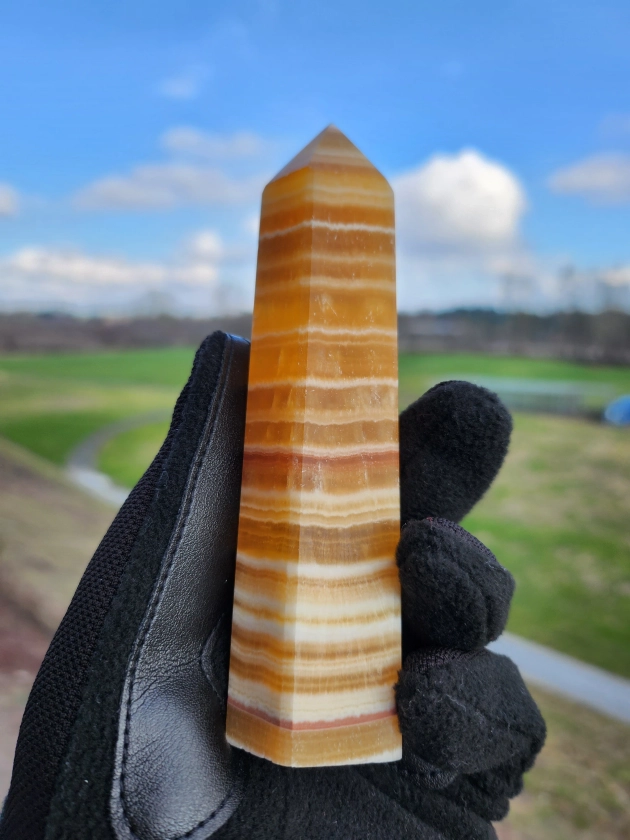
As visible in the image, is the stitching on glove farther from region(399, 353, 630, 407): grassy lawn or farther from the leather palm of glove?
region(399, 353, 630, 407): grassy lawn

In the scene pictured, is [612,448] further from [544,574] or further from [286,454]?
[286,454]

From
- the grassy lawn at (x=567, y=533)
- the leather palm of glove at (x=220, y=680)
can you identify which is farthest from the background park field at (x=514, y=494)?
the leather palm of glove at (x=220, y=680)

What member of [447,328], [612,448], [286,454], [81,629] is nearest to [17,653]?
[81,629]

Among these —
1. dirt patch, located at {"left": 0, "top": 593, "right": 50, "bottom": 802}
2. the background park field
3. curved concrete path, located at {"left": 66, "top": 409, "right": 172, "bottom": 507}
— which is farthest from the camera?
curved concrete path, located at {"left": 66, "top": 409, "right": 172, "bottom": 507}

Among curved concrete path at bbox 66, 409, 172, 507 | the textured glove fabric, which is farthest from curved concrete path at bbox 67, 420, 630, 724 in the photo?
the textured glove fabric

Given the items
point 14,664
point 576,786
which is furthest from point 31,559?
point 576,786

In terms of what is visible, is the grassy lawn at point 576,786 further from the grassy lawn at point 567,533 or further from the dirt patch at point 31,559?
the dirt patch at point 31,559
